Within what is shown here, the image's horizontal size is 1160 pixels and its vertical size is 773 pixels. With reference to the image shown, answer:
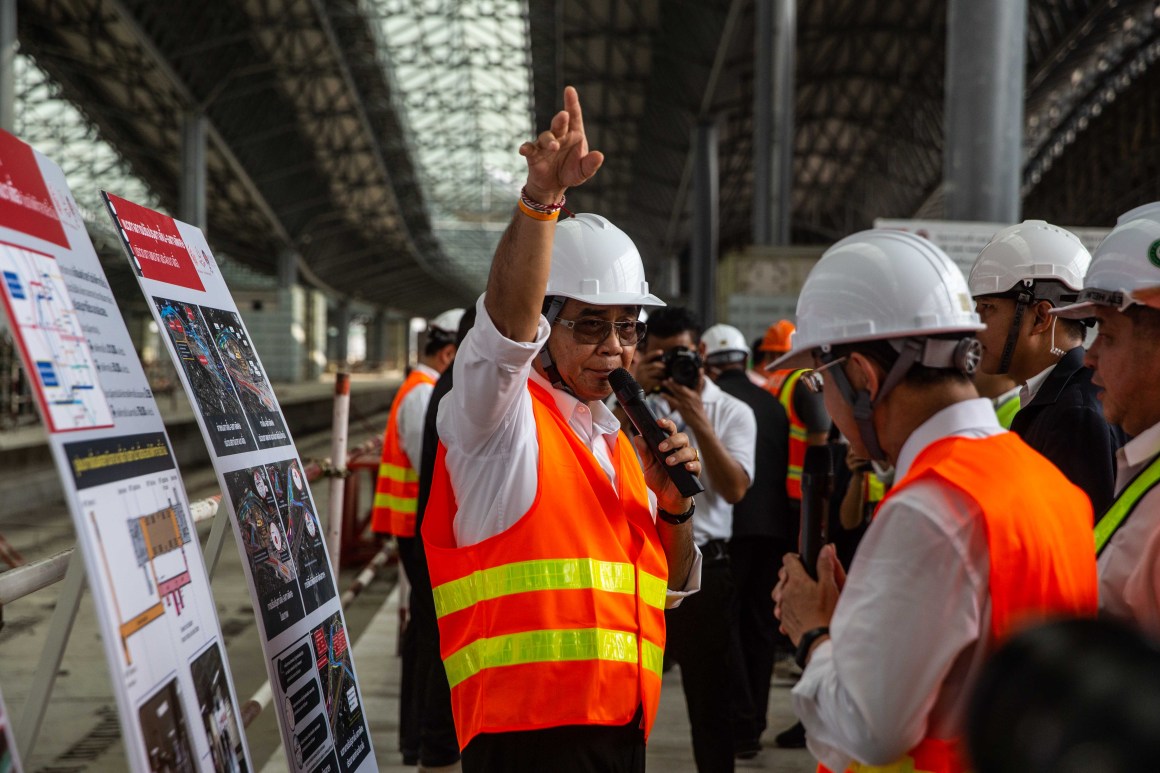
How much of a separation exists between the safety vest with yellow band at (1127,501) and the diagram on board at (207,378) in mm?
2031

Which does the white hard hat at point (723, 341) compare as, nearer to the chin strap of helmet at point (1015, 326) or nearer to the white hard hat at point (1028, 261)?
the white hard hat at point (1028, 261)

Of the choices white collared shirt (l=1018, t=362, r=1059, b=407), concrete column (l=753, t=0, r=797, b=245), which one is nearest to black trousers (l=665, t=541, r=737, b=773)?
white collared shirt (l=1018, t=362, r=1059, b=407)

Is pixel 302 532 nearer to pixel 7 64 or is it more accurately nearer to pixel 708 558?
pixel 708 558

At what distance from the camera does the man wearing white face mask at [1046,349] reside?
3049mm

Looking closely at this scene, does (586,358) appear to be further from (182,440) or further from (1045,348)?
(182,440)

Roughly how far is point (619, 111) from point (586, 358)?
3007 centimetres

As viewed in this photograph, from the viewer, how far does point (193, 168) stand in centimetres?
2516

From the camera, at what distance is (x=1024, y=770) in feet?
2.36

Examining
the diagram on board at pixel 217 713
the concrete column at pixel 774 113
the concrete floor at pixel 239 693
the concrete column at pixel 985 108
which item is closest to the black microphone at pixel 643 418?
the diagram on board at pixel 217 713

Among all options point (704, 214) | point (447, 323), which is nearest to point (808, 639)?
point (447, 323)

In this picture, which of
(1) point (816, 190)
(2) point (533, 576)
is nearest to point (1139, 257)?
(2) point (533, 576)

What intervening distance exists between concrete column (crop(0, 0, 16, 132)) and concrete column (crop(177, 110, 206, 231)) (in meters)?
10.5

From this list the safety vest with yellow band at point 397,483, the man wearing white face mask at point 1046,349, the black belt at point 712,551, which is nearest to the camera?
the man wearing white face mask at point 1046,349

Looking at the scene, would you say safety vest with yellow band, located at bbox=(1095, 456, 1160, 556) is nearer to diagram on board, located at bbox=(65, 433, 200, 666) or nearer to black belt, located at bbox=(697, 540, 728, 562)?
diagram on board, located at bbox=(65, 433, 200, 666)
